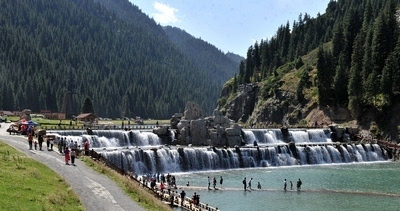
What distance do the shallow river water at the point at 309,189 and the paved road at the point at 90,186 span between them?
15.7 m

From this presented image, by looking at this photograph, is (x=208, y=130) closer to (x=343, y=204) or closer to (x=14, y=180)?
(x=343, y=204)

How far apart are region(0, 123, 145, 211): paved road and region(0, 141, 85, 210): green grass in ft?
2.87

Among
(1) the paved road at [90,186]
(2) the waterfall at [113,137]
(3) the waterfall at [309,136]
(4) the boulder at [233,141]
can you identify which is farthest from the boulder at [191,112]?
(1) the paved road at [90,186]

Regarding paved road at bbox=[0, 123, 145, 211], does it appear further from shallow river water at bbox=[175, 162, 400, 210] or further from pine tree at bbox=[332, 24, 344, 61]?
pine tree at bbox=[332, 24, 344, 61]

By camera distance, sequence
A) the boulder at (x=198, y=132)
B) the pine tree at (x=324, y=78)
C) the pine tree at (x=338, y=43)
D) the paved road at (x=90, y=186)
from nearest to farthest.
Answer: the paved road at (x=90, y=186) < the boulder at (x=198, y=132) < the pine tree at (x=324, y=78) < the pine tree at (x=338, y=43)

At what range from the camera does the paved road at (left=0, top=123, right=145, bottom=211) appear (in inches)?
1045

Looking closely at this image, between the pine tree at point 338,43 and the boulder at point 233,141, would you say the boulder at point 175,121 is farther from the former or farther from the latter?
the pine tree at point 338,43

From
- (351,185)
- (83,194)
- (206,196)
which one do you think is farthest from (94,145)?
(83,194)

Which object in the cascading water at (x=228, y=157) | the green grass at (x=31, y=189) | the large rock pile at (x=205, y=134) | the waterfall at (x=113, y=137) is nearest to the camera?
the green grass at (x=31, y=189)

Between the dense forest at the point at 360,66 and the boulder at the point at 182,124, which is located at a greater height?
the dense forest at the point at 360,66

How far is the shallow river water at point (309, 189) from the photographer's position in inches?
1821

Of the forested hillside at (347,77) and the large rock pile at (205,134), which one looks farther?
the forested hillside at (347,77)

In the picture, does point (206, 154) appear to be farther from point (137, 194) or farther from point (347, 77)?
point (347, 77)

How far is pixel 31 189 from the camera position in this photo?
82.7ft
